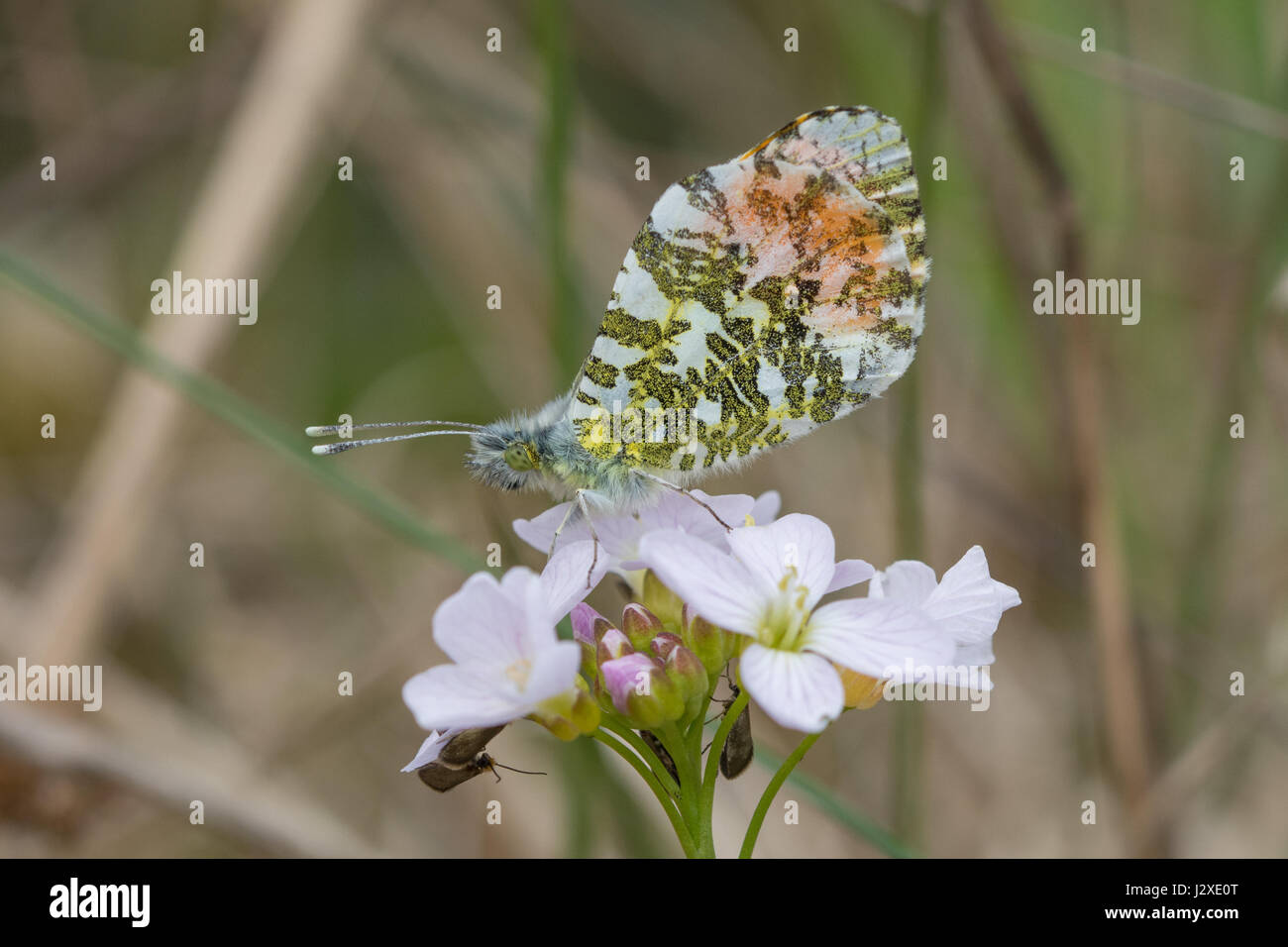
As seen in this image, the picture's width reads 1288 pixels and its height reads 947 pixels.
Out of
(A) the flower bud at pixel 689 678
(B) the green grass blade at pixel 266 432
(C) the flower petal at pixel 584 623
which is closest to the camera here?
(A) the flower bud at pixel 689 678

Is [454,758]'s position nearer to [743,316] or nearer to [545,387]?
[743,316]

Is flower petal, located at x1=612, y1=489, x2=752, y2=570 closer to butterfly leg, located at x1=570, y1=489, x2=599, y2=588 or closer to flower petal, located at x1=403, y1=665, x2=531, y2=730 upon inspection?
butterfly leg, located at x1=570, y1=489, x2=599, y2=588

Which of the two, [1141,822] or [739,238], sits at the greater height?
[739,238]

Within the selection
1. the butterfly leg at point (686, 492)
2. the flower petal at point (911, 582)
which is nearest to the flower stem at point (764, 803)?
the flower petal at point (911, 582)

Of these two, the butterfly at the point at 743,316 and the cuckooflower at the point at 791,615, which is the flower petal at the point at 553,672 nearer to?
the cuckooflower at the point at 791,615

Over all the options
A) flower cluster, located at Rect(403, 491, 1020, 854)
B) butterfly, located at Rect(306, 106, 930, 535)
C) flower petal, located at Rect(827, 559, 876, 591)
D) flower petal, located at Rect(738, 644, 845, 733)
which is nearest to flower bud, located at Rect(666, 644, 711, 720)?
flower cluster, located at Rect(403, 491, 1020, 854)

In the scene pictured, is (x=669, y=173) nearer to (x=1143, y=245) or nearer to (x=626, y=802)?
(x=1143, y=245)

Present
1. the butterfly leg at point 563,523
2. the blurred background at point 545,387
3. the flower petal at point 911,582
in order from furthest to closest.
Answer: the blurred background at point 545,387
the butterfly leg at point 563,523
the flower petal at point 911,582
